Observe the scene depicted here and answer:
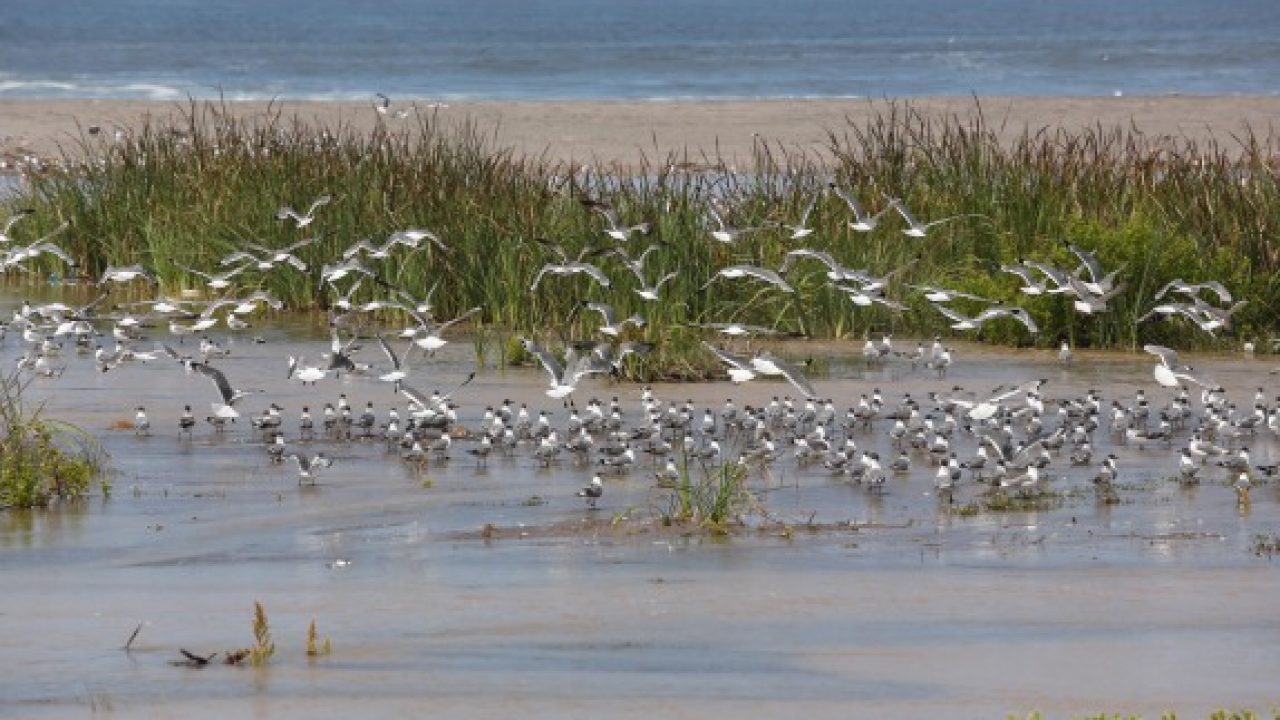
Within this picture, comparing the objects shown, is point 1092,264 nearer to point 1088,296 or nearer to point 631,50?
point 1088,296

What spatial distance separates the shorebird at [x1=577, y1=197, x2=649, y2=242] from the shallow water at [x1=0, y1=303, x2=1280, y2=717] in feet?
12.3

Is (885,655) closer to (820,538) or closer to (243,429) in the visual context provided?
(820,538)

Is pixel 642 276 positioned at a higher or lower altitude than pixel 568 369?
higher

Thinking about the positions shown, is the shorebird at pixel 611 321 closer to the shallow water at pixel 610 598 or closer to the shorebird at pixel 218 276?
the shallow water at pixel 610 598

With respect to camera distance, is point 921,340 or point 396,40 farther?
point 396,40

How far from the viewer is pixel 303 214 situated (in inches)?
902

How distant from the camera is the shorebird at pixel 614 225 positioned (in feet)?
62.2

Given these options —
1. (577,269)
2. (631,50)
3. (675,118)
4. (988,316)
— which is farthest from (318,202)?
(631,50)

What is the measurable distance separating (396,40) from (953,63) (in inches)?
1048

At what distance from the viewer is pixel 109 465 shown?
14.9 metres

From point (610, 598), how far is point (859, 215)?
9.19m

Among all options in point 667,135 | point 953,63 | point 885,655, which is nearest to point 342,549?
point 885,655

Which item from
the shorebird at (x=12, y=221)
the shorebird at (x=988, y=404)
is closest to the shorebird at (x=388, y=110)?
the shorebird at (x=12, y=221)

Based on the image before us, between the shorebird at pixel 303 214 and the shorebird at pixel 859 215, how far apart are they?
4373mm
